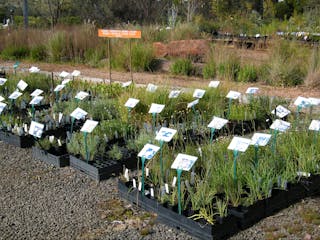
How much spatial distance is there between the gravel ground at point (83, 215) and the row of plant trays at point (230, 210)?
0.06 metres

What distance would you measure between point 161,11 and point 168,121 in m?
17.4

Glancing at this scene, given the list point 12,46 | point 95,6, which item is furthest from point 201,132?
point 95,6

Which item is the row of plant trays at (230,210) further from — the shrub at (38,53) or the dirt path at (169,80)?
the shrub at (38,53)

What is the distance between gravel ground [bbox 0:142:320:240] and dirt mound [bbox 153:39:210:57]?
697 cm

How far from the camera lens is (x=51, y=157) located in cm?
508

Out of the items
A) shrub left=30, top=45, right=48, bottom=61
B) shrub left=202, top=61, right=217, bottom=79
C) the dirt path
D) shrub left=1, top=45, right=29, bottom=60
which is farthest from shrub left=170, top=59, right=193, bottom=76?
shrub left=1, top=45, right=29, bottom=60

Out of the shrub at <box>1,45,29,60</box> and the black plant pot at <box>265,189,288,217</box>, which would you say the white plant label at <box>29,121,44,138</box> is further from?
the shrub at <box>1,45,29,60</box>

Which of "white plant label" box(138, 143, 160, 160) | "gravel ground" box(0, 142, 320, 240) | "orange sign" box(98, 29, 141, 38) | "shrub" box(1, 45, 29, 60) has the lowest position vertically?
"shrub" box(1, 45, 29, 60)

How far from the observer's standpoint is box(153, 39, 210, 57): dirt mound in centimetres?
1124

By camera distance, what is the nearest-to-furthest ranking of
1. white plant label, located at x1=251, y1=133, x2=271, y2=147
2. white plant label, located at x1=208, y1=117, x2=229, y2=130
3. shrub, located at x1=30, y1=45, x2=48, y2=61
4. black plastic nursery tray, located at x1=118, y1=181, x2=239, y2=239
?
black plastic nursery tray, located at x1=118, y1=181, x2=239, y2=239, white plant label, located at x1=251, y1=133, x2=271, y2=147, white plant label, located at x1=208, y1=117, x2=229, y2=130, shrub, located at x1=30, y1=45, x2=48, y2=61

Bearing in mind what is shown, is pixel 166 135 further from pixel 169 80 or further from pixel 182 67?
pixel 182 67

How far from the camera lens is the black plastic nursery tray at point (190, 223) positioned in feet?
11.2

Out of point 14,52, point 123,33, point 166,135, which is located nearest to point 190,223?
point 166,135

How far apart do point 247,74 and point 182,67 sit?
158 centimetres
